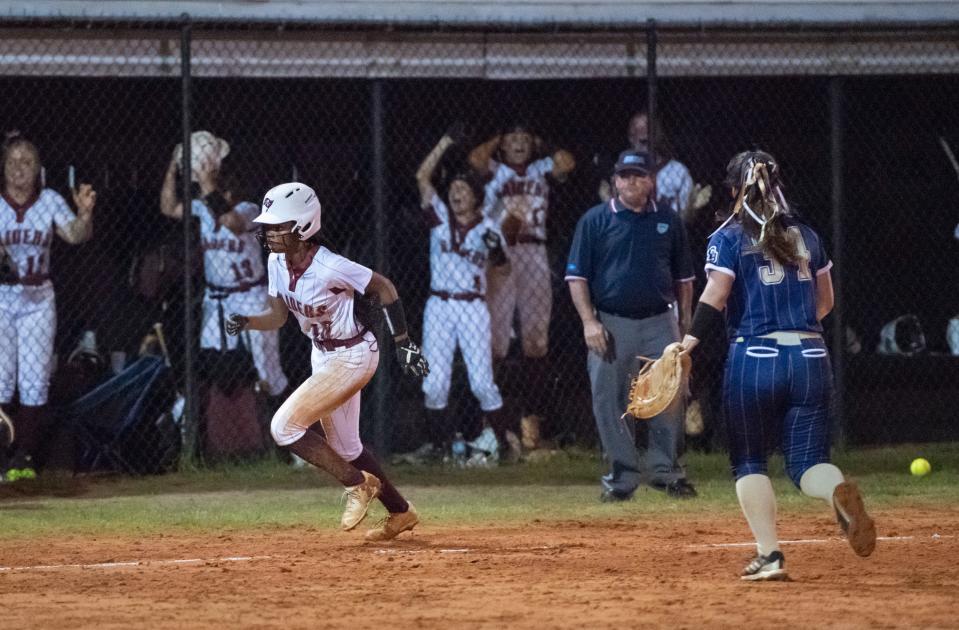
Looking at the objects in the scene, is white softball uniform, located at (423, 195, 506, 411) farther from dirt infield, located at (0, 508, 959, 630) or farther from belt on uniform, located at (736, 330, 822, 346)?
belt on uniform, located at (736, 330, 822, 346)

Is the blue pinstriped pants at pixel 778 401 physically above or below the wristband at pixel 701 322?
below

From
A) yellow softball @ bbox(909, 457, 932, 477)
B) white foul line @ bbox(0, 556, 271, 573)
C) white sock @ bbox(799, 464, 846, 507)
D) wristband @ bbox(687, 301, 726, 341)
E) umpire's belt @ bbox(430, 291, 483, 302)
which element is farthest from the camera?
umpire's belt @ bbox(430, 291, 483, 302)

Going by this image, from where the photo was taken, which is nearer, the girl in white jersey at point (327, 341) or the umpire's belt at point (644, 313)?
the girl in white jersey at point (327, 341)

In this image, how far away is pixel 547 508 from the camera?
9680 mm

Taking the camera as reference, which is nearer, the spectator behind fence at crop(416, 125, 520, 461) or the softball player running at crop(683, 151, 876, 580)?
the softball player running at crop(683, 151, 876, 580)

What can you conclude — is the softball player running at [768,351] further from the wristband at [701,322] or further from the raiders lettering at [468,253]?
the raiders lettering at [468,253]

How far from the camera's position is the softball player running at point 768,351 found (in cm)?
643

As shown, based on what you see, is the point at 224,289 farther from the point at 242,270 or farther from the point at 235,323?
the point at 235,323

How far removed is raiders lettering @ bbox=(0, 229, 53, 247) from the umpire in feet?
13.2

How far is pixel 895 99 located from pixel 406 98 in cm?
421

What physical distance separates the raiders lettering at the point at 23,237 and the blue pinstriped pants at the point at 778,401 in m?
6.47

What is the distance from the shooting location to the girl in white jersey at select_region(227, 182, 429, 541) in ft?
26.5

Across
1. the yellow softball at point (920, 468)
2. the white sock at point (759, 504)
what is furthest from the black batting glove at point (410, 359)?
the yellow softball at point (920, 468)

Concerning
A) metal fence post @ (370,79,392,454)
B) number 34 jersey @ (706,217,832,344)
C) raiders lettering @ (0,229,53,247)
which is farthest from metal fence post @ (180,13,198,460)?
number 34 jersey @ (706,217,832,344)
